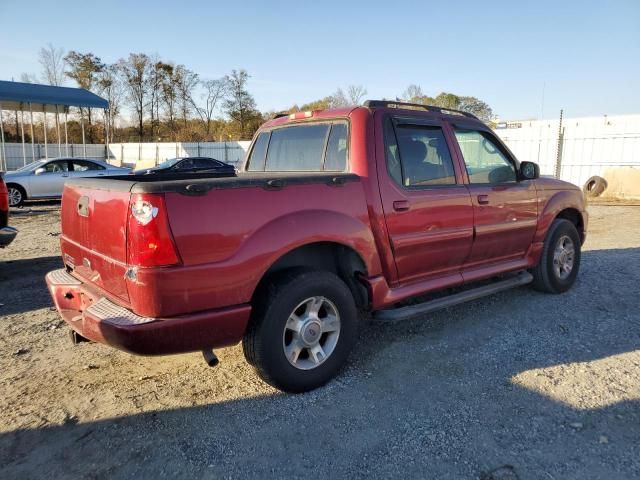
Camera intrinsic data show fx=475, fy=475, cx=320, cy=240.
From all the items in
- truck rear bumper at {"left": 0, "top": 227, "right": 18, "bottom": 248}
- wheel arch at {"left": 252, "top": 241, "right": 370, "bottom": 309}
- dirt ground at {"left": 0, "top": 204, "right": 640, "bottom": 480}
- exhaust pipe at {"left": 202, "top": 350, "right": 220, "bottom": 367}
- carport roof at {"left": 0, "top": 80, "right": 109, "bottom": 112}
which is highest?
carport roof at {"left": 0, "top": 80, "right": 109, "bottom": 112}

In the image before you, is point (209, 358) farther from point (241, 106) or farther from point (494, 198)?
point (241, 106)

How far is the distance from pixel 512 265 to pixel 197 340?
11.3ft

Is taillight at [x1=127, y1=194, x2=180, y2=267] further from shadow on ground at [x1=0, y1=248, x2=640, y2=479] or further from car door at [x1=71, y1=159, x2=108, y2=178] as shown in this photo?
car door at [x1=71, y1=159, x2=108, y2=178]

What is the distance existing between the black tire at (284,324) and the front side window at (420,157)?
111cm

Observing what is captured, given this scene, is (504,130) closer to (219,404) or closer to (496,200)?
(496,200)

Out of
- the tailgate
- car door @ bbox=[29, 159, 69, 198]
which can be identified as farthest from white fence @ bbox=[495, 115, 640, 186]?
the tailgate

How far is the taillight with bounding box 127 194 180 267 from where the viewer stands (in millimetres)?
2619

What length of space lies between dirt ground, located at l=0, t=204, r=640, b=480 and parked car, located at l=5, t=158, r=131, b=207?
37.1 feet

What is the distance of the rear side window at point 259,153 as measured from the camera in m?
4.80

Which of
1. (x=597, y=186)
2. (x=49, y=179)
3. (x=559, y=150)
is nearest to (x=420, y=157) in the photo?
(x=49, y=179)

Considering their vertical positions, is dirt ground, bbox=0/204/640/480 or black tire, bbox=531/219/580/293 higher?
black tire, bbox=531/219/580/293

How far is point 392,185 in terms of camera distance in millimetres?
3709

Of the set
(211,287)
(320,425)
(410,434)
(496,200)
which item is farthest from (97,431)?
(496,200)

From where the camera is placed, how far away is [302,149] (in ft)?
14.0
